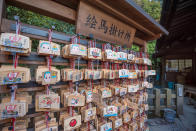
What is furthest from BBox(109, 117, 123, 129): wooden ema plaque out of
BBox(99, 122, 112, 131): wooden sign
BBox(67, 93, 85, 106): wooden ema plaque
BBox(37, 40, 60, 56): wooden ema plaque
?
BBox(37, 40, 60, 56): wooden ema plaque

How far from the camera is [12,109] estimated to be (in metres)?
1.16

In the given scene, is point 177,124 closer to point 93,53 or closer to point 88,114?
point 88,114

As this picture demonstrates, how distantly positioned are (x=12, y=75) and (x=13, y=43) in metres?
0.40

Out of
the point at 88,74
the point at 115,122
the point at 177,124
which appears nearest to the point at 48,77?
the point at 88,74

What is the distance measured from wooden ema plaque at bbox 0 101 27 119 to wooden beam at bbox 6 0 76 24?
150 centimetres

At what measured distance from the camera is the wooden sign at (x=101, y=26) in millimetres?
1888

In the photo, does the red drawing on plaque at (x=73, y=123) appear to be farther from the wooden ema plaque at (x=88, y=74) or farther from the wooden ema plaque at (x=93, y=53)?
the wooden ema plaque at (x=93, y=53)

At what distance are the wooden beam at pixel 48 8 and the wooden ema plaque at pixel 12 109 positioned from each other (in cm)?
150

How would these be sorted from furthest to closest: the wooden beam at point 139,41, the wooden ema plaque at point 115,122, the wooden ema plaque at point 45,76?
1. the wooden beam at point 139,41
2. the wooden ema plaque at point 115,122
3. the wooden ema plaque at point 45,76

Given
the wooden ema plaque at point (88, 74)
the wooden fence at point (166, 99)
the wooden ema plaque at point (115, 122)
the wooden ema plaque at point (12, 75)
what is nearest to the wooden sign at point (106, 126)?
the wooden ema plaque at point (115, 122)

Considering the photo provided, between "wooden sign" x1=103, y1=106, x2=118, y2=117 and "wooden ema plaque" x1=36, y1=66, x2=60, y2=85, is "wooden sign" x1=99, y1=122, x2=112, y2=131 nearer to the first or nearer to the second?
"wooden sign" x1=103, y1=106, x2=118, y2=117

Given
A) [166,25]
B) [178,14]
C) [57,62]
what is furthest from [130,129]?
[178,14]

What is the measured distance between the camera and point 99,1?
185 centimetres

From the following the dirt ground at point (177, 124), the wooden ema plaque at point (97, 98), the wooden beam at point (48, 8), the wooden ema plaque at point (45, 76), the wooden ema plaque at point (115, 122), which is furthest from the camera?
the dirt ground at point (177, 124)
